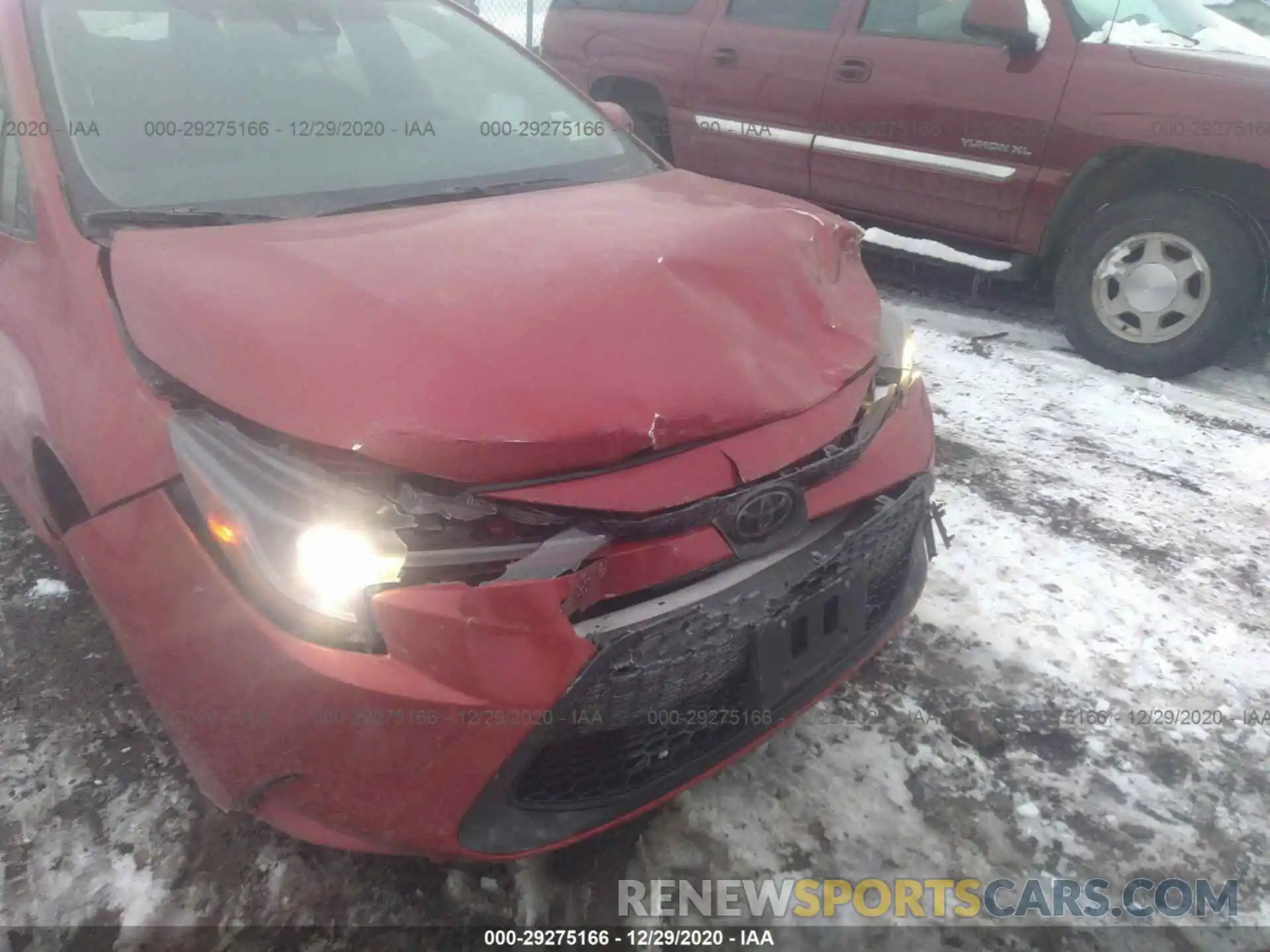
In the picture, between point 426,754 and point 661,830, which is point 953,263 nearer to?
point 661,830

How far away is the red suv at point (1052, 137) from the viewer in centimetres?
369

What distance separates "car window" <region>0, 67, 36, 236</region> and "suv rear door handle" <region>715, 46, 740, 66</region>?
3.72 m

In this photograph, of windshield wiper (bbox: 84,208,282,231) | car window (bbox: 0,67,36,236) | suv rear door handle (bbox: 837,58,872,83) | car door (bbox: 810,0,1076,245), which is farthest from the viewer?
suv rear door handle (bbox: 837,58,872,83)

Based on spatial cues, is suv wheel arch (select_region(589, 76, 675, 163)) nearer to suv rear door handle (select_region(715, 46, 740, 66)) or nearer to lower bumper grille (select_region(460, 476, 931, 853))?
suv rear door handle (select_region(715, 46, 740, 66))

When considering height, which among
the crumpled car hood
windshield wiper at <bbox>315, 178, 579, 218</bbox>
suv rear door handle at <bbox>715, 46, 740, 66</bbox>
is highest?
suv rear door handle at <bbox>715, 46, 740, 66</bbox>

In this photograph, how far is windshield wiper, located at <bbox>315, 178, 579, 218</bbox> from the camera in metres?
2.07

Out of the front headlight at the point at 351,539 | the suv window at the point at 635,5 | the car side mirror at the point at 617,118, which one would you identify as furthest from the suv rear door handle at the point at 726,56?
the front headlight at the point at 351,539

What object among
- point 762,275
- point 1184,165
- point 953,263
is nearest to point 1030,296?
point 953,263

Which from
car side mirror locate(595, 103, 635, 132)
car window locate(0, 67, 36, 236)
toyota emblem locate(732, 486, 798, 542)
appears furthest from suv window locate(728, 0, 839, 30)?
toyota emblem locate(732, 486, 798, 542)

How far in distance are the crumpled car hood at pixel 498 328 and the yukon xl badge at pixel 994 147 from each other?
2583 mm

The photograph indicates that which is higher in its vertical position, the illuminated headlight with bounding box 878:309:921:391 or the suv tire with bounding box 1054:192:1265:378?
the illuminated headlight with bounding box 878:309:921:391

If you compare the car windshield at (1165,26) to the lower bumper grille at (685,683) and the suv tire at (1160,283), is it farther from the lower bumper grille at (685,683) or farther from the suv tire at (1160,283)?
the lower bumper grille at (685,683)

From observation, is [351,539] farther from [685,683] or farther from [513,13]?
[513,13]

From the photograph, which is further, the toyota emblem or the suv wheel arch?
the suv wheel arch
